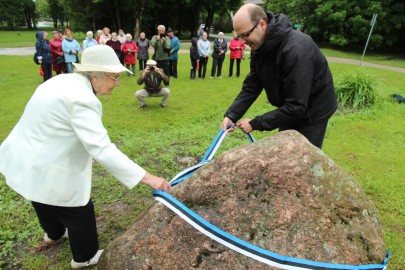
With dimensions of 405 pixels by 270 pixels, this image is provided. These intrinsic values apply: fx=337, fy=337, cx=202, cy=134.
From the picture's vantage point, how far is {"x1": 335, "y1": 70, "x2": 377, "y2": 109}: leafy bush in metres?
9.39

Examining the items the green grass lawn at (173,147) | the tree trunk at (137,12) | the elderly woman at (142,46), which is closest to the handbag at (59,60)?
the green grass lawn at (173,147)

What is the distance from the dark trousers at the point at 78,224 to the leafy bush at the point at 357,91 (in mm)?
8233

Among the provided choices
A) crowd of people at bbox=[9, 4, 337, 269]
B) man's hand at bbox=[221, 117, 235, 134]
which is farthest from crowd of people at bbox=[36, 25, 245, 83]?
crowd of people at bbox=[9, 4, 337, 269]

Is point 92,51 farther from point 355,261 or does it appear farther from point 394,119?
point 394,119

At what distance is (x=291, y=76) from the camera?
107 inches

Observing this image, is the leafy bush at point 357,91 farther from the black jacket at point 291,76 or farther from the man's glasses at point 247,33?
the man's glasses at point 247,33

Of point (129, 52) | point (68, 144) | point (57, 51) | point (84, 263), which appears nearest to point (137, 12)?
point (129, 52)

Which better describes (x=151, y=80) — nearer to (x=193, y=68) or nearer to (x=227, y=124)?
(x=193, y=68)

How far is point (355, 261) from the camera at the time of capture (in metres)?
2.40

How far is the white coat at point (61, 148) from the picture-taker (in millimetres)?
2398

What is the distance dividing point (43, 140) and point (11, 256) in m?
1.63

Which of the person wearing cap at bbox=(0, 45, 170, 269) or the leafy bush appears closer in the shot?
the person wearing cap at bbox=(0, 45, 170, 269)

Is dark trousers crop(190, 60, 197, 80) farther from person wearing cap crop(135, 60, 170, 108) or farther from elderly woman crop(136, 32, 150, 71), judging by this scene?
person wearing cap crop(135, 60, 170, 108)

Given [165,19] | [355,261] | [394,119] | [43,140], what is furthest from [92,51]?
[165,19]
